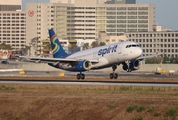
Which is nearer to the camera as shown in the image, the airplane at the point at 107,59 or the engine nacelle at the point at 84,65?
the airplane at the point at 107,59

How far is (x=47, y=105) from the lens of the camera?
4919cm

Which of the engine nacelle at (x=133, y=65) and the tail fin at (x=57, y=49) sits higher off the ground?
A: the tail fin at (x=57, y=49)

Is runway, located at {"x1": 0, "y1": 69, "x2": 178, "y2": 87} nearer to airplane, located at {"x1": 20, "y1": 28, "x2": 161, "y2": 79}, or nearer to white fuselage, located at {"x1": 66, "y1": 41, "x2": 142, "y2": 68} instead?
airplane, located at {"x1": 20, "y1": 28, "x2": 161, "y2": 79}

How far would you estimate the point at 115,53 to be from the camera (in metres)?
82.8

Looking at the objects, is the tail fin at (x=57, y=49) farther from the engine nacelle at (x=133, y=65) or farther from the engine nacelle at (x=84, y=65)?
the engine nacelle at (x=133, y=65)

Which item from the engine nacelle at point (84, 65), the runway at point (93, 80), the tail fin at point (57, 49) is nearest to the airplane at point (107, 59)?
the engine nacelle at point (84, 65)

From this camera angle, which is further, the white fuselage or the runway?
the white fuselage

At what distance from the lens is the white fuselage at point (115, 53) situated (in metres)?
Result: 81.5

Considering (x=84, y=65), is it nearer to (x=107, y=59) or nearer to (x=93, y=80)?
(x=107, y=59)

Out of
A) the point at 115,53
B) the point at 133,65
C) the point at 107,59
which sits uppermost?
the point at 115,53

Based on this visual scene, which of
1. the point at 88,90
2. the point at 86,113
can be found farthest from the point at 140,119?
the point at 88,90

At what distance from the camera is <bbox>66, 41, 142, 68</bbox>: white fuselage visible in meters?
81.5

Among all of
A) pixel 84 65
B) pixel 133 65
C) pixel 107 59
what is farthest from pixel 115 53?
pixel 84 65

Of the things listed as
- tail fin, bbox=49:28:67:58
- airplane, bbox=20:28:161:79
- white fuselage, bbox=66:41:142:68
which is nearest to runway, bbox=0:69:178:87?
airplane, bbox=20:28:161:79
